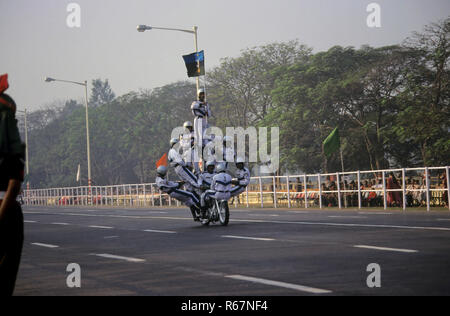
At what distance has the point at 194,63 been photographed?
36281 mm

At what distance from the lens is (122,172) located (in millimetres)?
91125

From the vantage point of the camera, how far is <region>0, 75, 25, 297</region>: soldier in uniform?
17.7 ft

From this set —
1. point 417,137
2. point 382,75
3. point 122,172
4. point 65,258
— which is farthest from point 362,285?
point 122,172

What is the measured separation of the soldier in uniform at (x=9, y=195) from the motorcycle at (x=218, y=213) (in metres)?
12.7

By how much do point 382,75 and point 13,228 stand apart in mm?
40410

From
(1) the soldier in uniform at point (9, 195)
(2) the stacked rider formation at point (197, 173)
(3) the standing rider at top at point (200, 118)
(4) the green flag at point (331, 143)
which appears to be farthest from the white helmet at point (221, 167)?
(4) the green flag at point (331, 143)

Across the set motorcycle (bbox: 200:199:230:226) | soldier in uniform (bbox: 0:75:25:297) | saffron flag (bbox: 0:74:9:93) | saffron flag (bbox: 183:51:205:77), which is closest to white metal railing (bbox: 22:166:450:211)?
saffron flag (bbox: 183:51:205:77)

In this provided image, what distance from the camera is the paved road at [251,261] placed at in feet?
25.1

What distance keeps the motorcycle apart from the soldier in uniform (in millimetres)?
12747

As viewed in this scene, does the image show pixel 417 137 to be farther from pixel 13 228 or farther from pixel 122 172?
pixel 122 172

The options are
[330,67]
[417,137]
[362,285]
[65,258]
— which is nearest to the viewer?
[362,285]

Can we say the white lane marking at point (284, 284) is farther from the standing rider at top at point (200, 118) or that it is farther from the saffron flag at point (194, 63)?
the saffron flag at point (194, 63)

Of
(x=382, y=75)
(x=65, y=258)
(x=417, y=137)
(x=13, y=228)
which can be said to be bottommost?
(x=65, y=258)

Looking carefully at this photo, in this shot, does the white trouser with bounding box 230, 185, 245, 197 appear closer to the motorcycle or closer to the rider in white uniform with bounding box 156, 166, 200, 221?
the motorcycle
